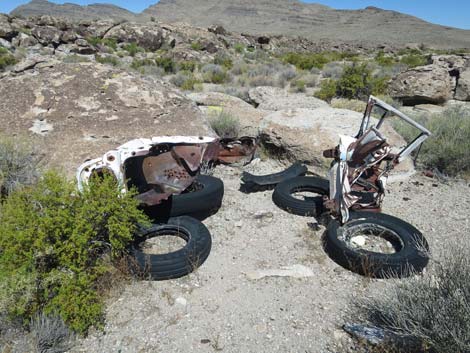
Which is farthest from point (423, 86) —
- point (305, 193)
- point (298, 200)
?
point (298, 200)

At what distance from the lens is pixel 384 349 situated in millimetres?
2492

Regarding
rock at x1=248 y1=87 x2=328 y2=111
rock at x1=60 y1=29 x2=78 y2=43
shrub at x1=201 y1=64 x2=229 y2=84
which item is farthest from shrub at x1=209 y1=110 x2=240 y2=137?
rock at x1=60 y1=29 x2=78 y2=43

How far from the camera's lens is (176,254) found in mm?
3434

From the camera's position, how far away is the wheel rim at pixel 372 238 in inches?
156

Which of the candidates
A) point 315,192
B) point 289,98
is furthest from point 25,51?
point 315,192

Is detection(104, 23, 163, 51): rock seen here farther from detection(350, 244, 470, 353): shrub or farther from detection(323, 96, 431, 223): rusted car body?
detection(350, 244, 470, 353): shrub

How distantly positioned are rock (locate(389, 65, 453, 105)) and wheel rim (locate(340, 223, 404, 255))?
9454mm

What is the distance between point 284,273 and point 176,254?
112 centimetres

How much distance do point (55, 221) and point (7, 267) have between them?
48cm

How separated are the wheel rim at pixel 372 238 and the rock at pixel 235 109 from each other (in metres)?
3.76

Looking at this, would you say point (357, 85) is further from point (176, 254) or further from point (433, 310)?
point (433, 310)

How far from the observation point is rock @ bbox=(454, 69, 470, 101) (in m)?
12.0

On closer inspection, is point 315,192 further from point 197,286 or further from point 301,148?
point 197,286

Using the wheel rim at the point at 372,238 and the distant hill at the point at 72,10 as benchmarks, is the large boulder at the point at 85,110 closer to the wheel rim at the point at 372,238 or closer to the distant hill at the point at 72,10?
the wheel rim at the point at 372,238
